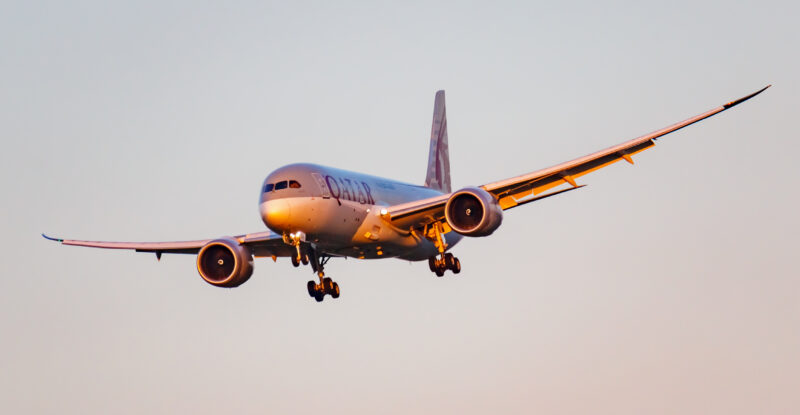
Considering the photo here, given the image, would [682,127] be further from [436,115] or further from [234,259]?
[436,115]

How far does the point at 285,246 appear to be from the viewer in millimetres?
56875

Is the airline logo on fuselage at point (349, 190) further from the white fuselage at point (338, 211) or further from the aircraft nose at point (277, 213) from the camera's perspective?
the aircraft nose at point (277, 213)

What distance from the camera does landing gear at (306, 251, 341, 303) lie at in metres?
55.1

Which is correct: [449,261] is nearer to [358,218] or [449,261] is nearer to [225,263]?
[358,218]

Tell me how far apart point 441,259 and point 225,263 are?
9618mm

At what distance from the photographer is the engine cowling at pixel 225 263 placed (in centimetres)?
5528

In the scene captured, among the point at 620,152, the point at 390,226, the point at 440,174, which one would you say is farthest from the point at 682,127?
the point at 440,174

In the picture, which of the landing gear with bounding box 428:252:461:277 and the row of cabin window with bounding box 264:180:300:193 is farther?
the landing gear with bounding box 428:252:461:277

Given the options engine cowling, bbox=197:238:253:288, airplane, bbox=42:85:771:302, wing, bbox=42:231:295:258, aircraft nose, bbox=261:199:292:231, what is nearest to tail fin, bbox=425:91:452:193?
airplane, bbox=42:85:771:302

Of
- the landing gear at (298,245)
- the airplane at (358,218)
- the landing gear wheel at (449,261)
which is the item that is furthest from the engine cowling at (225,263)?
the landing gear wheel at (449,261)

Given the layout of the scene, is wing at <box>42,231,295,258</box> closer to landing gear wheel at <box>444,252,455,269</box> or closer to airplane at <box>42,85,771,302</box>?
airplane at <box>42,85,771,302</box>

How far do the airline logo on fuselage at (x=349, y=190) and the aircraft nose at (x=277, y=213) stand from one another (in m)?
2.31

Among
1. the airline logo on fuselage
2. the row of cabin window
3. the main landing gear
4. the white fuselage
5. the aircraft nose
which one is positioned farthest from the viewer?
the main landing gear

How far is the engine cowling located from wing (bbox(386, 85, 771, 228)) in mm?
6907
